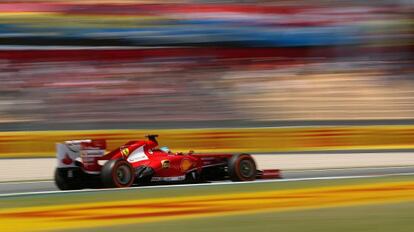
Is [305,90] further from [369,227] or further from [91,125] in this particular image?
[369,227]

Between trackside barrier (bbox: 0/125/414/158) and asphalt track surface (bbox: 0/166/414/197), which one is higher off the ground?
trackside barrier (bbox: 0/125/414/158)

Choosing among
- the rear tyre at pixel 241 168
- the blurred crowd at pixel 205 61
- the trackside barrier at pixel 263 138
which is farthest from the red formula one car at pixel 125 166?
the blurred crowd at pixel 205 61

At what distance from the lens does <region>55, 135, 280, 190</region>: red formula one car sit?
8586mm

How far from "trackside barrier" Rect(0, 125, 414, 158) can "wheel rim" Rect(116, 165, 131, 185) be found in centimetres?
526

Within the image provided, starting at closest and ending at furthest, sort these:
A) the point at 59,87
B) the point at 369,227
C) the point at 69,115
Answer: the point at 369,227, the point at 69,115, the point at 59,87

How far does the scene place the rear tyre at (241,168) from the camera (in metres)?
9.31

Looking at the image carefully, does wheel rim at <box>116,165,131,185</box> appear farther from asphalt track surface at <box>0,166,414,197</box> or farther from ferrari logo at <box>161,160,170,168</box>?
asphalt track surface at <box>0,166,414,197</box>

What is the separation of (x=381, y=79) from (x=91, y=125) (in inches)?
344

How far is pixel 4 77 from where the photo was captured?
17.8m

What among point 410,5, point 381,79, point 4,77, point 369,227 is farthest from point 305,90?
point 369,227

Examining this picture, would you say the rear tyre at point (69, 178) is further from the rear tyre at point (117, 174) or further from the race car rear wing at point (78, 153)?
the rear tyre at point (117, 174)

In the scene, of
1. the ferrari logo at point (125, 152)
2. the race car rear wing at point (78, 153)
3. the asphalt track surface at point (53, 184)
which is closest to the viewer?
the race car rear wing at point (78, 153)

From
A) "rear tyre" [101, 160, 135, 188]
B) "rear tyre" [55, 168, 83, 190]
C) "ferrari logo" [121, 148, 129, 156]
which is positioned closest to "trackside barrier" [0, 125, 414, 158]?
"rear tyre" [55, 168, 83, 190]

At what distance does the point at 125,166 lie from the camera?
859 cm
